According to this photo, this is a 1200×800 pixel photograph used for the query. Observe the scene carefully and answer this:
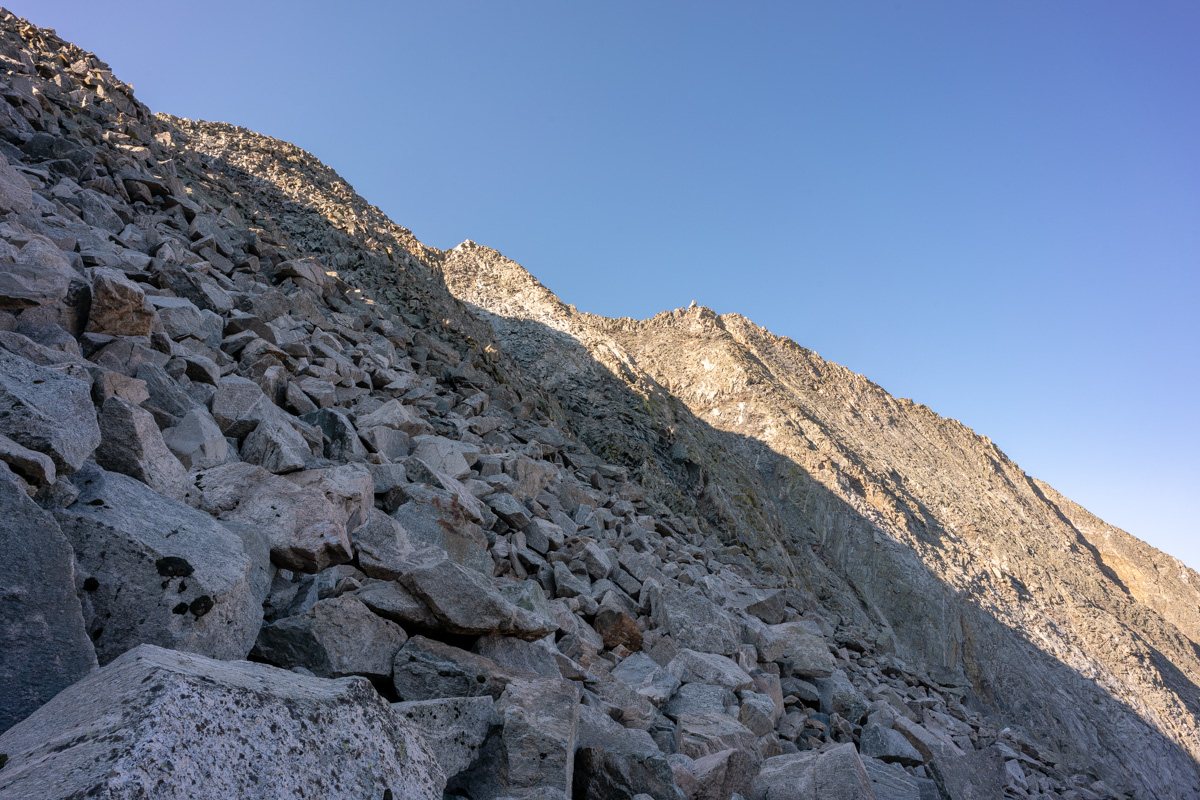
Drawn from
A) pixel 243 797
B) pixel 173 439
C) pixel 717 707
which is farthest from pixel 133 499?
pixel 717 707

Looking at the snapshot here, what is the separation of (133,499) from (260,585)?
0.79m

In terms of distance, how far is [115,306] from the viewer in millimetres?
4441

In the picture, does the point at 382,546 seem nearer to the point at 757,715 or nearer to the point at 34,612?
the point at 34,612

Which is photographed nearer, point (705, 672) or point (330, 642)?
point (330, 642)

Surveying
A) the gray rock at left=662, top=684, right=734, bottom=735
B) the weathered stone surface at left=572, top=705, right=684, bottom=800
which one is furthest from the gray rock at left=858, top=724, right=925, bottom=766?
the weathered stone surface at left=572, top=705, right=684, bottom=800

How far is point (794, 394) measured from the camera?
30.8 m

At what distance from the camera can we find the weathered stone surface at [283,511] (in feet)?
12.1

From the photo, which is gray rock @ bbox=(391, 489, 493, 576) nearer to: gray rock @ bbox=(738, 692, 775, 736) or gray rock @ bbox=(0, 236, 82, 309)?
gray rock @ bbox=(738, 692, 775, 736)

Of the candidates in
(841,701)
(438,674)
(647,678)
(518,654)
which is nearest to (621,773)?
(518,654)

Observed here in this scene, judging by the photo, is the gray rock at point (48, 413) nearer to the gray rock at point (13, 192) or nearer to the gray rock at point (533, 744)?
the gray rock at point (533, 744)

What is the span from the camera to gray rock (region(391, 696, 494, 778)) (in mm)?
2752

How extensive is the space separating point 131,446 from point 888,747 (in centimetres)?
665

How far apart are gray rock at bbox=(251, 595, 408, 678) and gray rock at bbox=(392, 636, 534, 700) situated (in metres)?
0.09

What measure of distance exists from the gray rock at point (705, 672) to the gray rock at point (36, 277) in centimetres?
547
